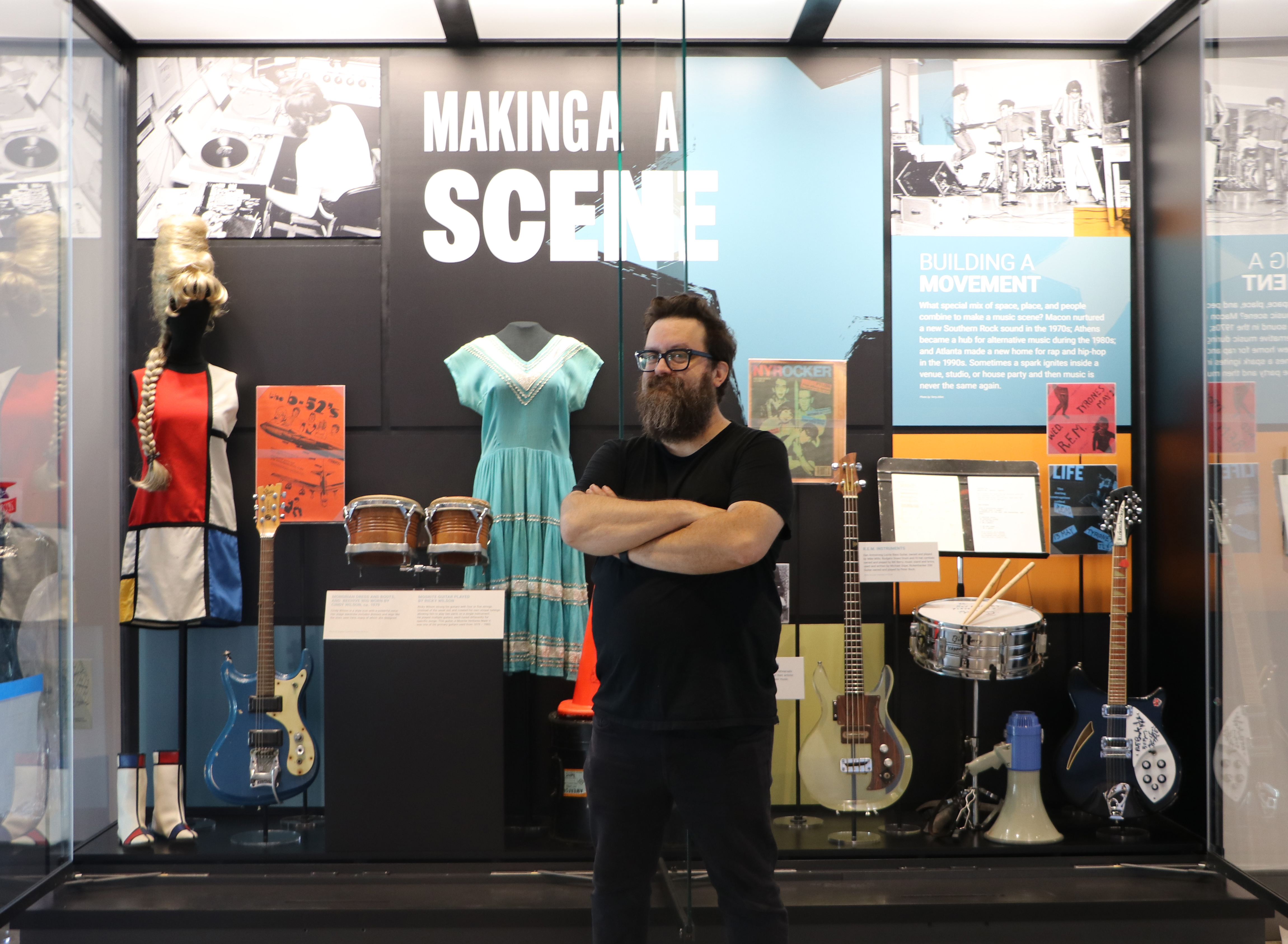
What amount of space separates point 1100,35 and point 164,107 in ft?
12.7

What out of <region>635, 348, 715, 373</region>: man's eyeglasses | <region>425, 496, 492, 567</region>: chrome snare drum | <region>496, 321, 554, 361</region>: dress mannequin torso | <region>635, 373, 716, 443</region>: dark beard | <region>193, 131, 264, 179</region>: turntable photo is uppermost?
<region>193, 131, 264, 179</region>: turntable photo

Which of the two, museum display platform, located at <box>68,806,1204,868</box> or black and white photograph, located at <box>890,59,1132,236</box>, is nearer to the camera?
museum display platform, located at <box>68,806,1204,868</box>

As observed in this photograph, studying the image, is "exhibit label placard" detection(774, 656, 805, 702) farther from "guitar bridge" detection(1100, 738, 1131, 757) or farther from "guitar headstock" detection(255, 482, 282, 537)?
"guitar headstock" detection(255, 482, 282, 537)

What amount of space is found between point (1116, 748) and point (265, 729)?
3142mm

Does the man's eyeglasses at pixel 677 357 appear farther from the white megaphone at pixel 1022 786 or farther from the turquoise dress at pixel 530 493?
the white megaphone at pixel 1022 786

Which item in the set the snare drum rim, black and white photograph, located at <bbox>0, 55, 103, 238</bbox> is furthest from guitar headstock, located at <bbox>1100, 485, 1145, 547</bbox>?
black and white photograph, located at <bbox>0, 55, 103, 238</bbox>

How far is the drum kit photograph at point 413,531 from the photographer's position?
343cm

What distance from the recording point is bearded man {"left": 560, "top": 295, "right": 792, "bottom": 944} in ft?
6.65

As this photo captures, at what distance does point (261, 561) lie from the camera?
145 inches

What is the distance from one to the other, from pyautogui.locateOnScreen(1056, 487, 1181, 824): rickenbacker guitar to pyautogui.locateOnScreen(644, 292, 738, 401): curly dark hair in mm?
2152

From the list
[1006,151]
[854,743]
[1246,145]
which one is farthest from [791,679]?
[1246,145]

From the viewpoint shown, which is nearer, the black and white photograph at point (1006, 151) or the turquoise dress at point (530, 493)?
the turquoise dress at point (530, 493)

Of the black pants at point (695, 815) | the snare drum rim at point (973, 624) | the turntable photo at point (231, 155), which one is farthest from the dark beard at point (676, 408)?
the turntable photo at point (231, 155)

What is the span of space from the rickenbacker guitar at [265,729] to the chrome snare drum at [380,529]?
446 millimetres
